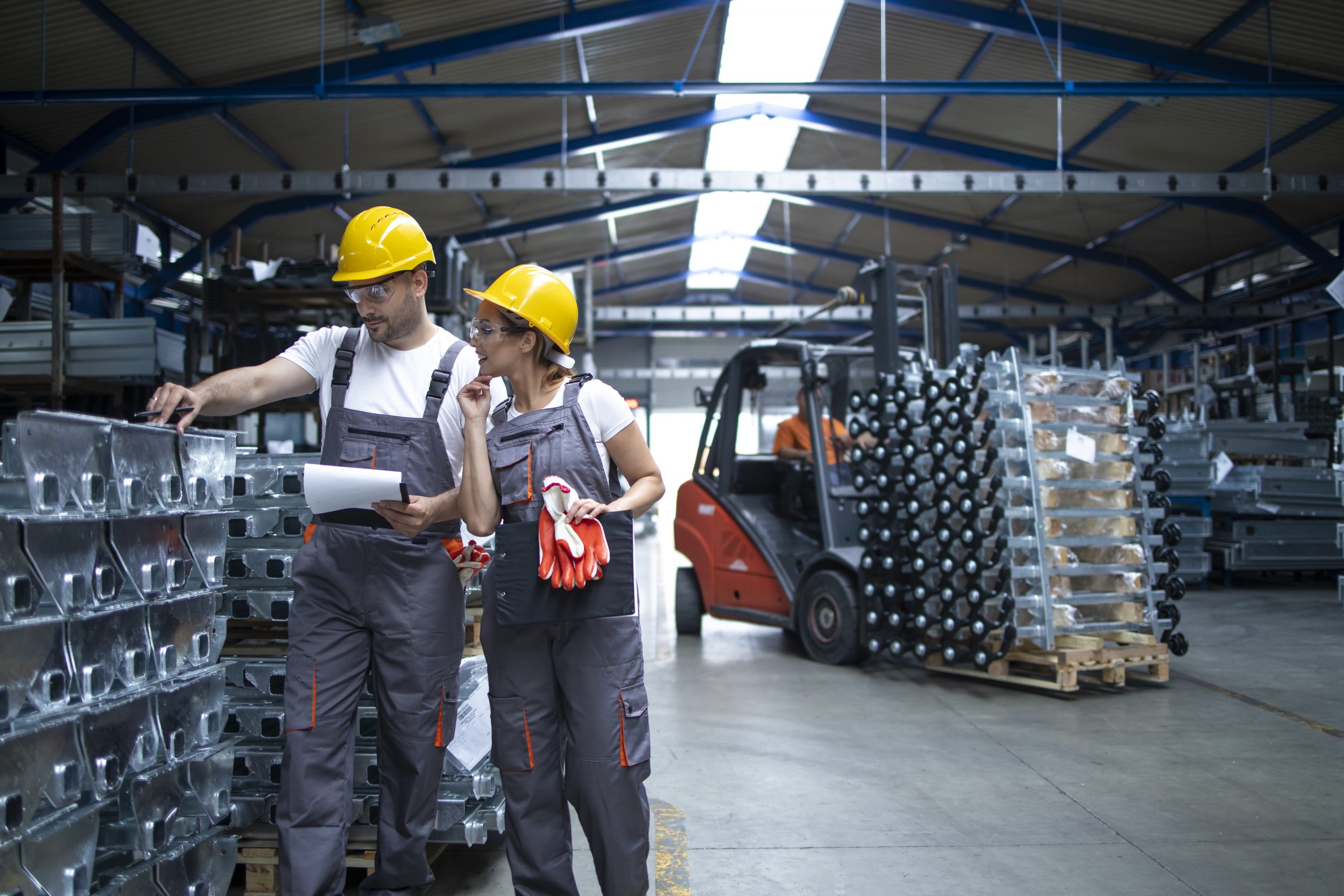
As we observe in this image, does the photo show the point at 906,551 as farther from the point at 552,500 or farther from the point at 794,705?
the point at 552,500

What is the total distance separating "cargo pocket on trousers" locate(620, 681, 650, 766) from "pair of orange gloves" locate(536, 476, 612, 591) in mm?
345

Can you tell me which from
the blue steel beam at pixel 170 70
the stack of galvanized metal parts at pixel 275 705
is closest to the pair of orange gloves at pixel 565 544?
the stack of galvanized metal parts at pixel 275 705

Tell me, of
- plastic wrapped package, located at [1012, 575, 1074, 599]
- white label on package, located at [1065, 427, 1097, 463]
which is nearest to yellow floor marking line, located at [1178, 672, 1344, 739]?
plastic wrapped package, located at [1012, 575, 1074, 599]

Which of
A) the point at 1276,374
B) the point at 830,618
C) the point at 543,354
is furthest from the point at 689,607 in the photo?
the point at 1276,374

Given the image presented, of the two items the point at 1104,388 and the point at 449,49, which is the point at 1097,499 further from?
the point at 449,49

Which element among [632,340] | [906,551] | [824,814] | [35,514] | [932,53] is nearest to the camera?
[35,514]

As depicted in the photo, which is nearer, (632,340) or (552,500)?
(552,500)

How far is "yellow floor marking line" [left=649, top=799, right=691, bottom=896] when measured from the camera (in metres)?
3.63

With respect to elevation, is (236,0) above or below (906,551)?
above

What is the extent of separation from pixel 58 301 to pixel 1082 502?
25.9 ft

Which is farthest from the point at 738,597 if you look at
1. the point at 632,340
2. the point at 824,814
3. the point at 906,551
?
the point at 632,340

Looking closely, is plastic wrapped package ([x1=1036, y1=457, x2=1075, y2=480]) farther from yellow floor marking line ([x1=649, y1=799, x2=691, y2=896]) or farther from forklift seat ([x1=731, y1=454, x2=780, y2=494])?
yellow floor marking line ([x1=649, y1=799, x2=691, y2=896])

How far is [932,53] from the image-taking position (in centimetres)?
1207

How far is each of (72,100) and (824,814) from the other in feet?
29.4
